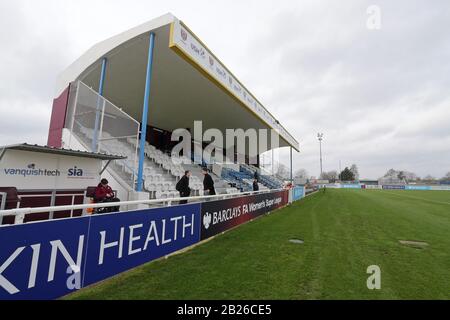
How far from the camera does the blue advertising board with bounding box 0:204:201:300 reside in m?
1.89

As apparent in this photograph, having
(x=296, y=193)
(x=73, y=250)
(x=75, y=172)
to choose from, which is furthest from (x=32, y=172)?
(x=296, y=193)

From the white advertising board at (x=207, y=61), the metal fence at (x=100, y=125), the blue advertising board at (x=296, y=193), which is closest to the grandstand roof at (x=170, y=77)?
the white advertising board at (x=207, y=61)

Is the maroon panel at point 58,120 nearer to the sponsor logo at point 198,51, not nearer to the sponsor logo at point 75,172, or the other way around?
the sponsor logo at point 75,172

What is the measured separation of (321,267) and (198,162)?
13889 mm

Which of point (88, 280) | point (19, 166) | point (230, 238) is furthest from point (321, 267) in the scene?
point (19, 166)

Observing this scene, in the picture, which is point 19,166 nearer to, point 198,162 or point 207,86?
point 207,86

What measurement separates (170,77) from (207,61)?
11.5ft

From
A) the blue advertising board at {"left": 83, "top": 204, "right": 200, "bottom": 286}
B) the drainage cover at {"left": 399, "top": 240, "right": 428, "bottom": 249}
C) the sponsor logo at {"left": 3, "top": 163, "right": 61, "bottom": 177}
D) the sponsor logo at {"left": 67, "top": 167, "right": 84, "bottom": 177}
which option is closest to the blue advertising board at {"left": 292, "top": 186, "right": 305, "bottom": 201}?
the drainage cover at {"left": 399, "top": 240, "right": 428, "bottom": 249}

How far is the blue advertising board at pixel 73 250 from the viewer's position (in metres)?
1.89

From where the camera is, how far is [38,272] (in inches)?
80.6

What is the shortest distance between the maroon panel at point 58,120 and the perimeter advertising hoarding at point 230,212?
570cm

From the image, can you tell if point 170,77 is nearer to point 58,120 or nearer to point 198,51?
point 198,51

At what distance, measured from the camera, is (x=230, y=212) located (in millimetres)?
6191
